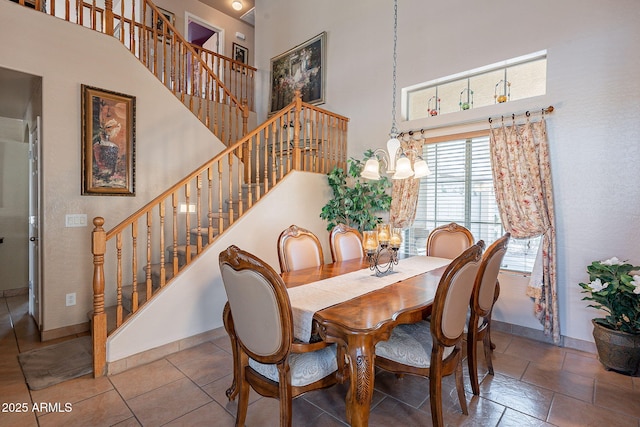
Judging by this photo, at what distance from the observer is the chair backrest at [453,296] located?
163 cm

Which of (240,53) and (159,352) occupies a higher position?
(240,53)

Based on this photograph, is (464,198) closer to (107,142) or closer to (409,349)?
(409,349)

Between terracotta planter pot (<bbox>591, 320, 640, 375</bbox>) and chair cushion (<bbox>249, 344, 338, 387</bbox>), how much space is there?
2.33 m

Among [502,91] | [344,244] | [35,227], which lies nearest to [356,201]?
[344,244]

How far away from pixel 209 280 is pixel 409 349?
6.53 ft

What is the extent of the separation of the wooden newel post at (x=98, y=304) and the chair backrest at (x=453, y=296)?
7.67 feet

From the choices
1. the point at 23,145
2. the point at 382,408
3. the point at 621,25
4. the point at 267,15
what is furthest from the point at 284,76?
the point at 382,408

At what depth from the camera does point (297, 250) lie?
9.10ft

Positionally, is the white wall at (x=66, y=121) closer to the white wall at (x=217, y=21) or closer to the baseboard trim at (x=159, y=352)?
the baseboard trim at (x=159, y=352)

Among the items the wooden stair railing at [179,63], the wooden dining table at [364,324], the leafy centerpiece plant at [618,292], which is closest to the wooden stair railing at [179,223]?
the wooden stair railing at [179,63]

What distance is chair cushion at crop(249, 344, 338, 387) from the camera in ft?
5.19

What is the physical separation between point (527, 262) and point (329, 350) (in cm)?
255

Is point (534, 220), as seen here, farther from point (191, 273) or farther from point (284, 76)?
point (284, 76)

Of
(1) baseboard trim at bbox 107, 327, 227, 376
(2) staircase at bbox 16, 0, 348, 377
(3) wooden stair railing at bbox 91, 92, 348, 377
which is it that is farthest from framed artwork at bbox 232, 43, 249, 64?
(1) baseboard trim at bbox 107, 327, 227, 376
